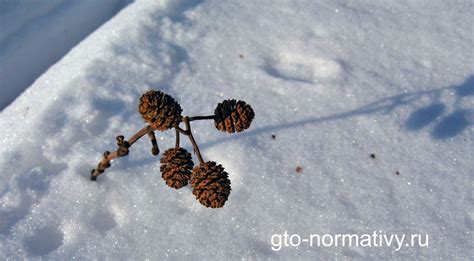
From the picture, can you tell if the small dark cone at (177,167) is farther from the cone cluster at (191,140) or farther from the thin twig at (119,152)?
the thin twig at (119,152)

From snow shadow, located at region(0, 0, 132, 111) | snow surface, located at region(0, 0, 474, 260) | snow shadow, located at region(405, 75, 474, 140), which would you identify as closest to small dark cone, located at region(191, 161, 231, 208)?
snow surface, located at region(0, 0, 474, 260)

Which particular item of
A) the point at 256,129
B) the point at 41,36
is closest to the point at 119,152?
the point at 256,129

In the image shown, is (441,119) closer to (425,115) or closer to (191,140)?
(425,115)

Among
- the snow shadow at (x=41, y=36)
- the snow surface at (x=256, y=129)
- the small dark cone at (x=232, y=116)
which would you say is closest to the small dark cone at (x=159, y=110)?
the small dark cone at (x=232, y=116)

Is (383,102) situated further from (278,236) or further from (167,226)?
(167,226)

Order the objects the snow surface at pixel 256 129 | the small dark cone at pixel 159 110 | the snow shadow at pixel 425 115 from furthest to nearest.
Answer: the snow shadow at pixel 425 115 → the snow surface at pixel 256 129 → the small dark cone at pixel 159 110

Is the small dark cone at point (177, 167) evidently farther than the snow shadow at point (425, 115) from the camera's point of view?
No

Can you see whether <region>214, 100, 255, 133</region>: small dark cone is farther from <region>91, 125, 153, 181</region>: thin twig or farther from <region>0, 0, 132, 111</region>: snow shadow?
<region>0, 0, 132, 111</region>: snow shadow
